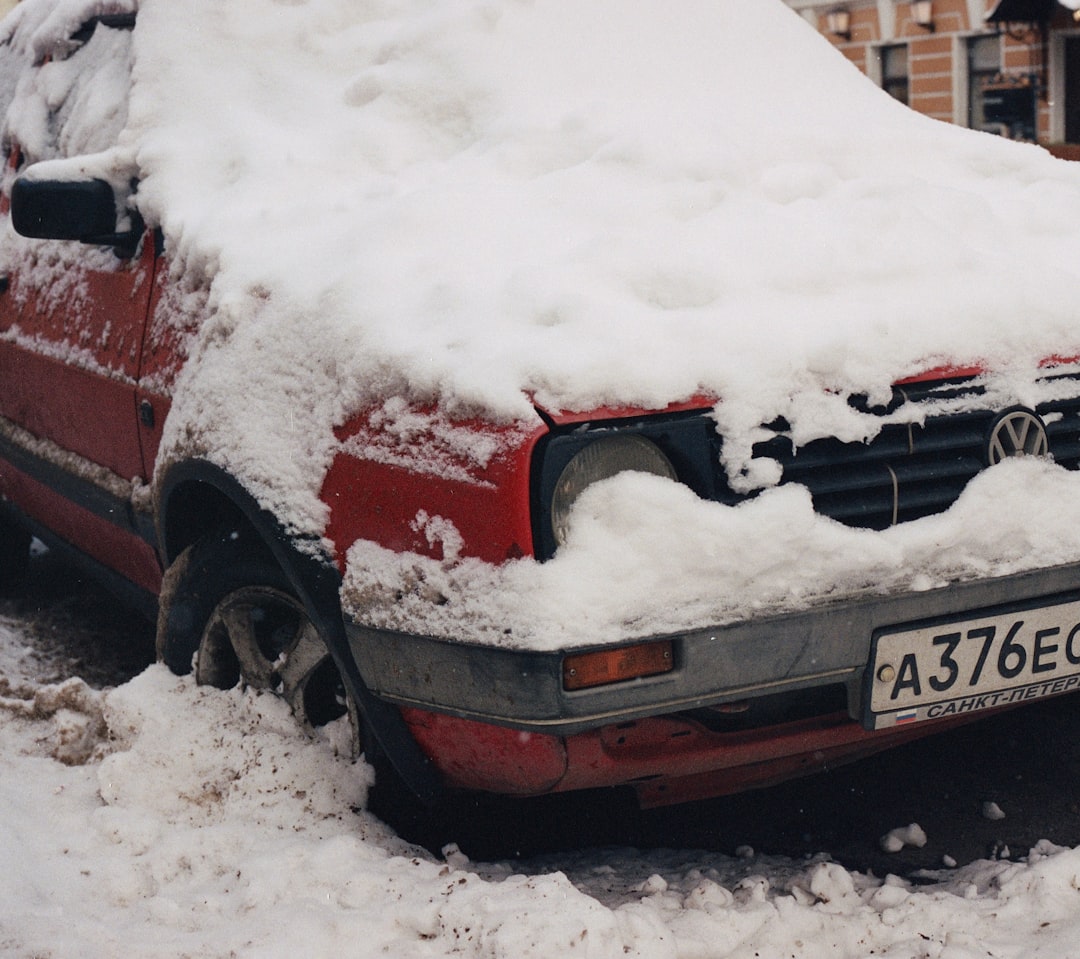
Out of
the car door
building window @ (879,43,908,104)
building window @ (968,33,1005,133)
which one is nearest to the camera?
the car door

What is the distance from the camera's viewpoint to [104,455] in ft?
10.6

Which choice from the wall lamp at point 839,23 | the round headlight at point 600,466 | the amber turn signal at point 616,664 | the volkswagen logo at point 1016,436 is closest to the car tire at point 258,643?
the amber turn signal at point 616,664

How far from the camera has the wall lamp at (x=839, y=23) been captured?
22.0m

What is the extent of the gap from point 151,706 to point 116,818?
31cm

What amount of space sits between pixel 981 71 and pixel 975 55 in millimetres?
269

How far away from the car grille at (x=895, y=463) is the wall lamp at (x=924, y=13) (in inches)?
800

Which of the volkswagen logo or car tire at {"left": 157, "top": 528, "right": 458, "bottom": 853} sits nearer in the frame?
the volkswagen logo

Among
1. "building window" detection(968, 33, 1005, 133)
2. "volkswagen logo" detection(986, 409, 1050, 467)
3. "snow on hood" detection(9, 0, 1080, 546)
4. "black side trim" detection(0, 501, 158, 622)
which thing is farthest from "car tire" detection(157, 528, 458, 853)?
"building window" detection(968, 33, 1005, 133)

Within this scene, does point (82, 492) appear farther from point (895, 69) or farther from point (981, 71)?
point (895, 69)

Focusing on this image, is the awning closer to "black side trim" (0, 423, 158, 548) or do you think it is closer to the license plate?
"black side trim" (0, 423, 158, 548)

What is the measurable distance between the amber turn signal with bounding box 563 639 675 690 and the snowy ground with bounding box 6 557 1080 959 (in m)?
0.40

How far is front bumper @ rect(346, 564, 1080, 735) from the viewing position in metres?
1.96

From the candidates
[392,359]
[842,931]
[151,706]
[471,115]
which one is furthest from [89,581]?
[842,931]

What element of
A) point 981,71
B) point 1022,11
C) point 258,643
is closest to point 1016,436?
point 258,643
